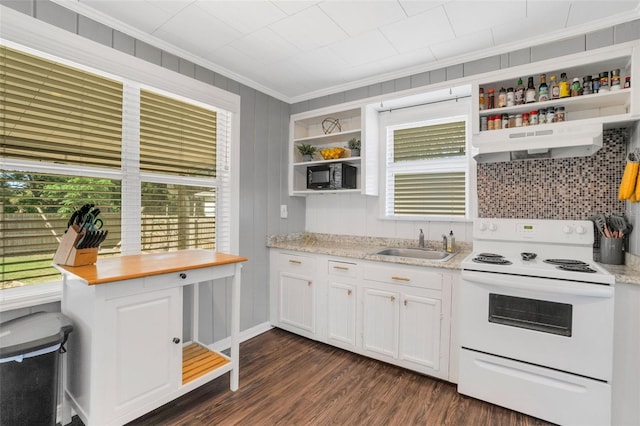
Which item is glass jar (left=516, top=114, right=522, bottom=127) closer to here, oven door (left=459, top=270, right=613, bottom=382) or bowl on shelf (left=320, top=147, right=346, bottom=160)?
oven door (left=459, top=270, right=613, bottom=382)

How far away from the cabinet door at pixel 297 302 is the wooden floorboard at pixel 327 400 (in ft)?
1.35

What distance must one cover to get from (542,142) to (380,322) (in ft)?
5.82

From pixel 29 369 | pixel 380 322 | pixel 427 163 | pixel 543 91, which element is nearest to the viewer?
pixel 29 369

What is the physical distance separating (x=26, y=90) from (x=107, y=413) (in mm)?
1839

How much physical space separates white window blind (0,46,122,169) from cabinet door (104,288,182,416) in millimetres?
1051

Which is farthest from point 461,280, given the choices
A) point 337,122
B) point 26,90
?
point 26,90

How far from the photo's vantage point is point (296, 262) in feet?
10.0

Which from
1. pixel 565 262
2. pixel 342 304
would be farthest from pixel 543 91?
pixel 342 304

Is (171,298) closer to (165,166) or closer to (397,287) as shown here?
(165,166)

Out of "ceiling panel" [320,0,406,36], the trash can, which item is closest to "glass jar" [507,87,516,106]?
"ceiling panel" [320,0,406,36]

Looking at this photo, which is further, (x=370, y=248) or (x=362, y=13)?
(x=370, y=248)

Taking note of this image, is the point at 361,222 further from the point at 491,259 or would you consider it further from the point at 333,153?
the point at 491,259

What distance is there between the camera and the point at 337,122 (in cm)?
344

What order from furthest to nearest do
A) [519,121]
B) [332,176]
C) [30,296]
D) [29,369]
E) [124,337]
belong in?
[332,176] → [519,121] → [30,296] → [124,337] → [29,369]
